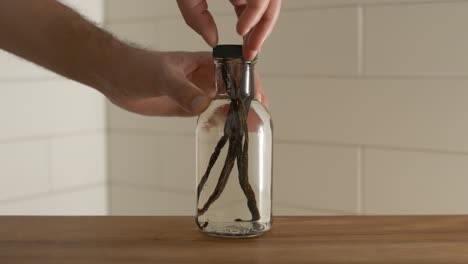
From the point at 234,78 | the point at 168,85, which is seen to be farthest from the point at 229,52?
the point at 168,85

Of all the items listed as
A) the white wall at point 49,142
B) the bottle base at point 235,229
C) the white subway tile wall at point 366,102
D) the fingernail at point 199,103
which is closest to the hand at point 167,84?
the fingernail at point 199,103

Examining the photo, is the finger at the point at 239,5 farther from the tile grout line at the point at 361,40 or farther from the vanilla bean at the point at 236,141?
the tile grout line at the point at 361,40

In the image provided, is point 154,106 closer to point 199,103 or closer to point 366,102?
point 199,103

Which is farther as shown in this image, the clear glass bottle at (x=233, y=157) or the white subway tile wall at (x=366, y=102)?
the white subway tile wall at (x=366, y=102)

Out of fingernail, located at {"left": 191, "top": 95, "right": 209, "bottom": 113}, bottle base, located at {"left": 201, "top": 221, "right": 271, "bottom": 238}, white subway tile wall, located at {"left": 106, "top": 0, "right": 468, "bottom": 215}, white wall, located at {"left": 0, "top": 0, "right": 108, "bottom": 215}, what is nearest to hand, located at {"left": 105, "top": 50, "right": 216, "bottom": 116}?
fingernail, located at {"left": 191, "top": 95, "right": 209, "bottom": 113}

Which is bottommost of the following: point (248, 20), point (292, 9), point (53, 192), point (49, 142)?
point (53, 192)

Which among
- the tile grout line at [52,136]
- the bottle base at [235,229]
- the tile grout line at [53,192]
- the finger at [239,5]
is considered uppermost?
the finger at [239,5]
